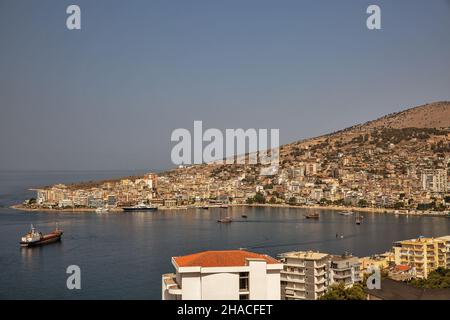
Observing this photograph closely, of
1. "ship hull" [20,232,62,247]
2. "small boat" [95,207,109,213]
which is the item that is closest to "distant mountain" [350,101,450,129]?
"small boat" [95,207,109,213]

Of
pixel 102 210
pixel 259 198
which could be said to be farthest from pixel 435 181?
pixel 102 210

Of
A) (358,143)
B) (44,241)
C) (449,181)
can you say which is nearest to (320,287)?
(44,241)

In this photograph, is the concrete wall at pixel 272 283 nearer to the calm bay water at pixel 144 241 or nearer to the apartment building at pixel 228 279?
the apartment building at pixel 228 279

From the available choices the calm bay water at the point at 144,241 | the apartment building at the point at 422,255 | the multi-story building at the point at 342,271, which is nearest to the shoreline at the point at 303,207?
the calm bay water at the point at 144,241

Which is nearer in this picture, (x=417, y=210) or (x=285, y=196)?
(x=417, y=210)

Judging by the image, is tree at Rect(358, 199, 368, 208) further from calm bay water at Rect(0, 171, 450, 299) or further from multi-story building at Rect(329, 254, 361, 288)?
multi-story building at Rect(329, 254, 361, 288)
